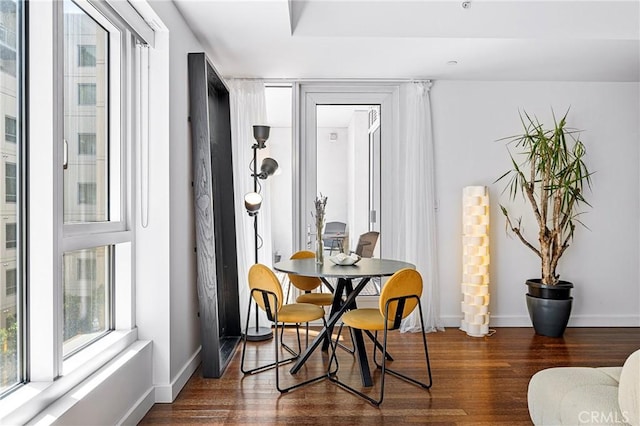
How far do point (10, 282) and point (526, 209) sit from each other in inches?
177

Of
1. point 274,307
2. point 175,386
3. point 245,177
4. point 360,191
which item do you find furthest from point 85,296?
point 360,191

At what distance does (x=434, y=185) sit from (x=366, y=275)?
2060mm

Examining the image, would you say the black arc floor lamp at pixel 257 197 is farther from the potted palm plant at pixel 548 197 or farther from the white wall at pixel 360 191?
the potted palm plant at pixel 548 197

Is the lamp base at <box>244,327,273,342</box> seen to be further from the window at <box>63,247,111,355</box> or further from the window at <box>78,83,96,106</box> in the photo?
the window at <box>78,83,96,106</box>

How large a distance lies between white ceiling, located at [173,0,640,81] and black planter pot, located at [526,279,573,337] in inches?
83.3

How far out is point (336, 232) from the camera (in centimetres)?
485

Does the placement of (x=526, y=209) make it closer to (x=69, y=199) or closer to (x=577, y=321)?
(x=577, y=321)

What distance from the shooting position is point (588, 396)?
64.6 inches

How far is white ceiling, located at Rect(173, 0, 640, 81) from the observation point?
3.38m

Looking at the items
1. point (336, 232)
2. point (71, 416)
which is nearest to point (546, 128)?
point (336, 232)

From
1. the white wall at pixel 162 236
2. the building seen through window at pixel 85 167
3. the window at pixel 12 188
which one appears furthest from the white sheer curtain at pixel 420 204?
the window at pixel 12 188

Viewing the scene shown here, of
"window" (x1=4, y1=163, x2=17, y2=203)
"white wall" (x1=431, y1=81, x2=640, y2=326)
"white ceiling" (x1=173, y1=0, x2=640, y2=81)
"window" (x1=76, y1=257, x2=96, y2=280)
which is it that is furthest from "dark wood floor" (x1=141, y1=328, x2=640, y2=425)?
"white ceiling" (x1=173, y1=0, x2=640, y2=81)

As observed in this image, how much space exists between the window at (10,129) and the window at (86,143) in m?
0.49

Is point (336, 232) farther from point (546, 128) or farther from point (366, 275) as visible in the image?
point (546, 128)
